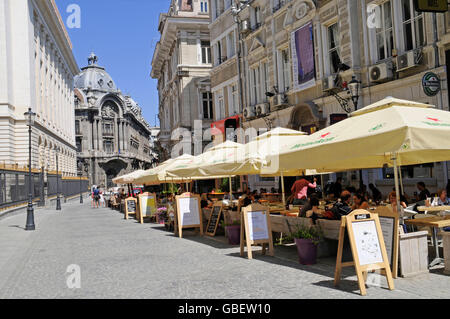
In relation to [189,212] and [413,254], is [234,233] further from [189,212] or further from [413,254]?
[413,254]

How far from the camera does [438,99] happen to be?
48.5ft

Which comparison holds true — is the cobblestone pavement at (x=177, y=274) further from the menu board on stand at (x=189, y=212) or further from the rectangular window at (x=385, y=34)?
the rectangular window at (x=385, y=34)

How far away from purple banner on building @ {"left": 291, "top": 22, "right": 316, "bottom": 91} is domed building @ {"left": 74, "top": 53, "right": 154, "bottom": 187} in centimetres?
8836

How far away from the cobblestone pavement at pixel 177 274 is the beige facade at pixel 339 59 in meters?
8.01

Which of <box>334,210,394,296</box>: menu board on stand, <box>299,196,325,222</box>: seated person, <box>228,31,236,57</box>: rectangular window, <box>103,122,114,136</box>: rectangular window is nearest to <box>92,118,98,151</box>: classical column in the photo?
<box>103,122,114,136</box>: rectangular window

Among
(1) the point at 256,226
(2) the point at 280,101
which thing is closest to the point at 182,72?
(2) the point at 280,101

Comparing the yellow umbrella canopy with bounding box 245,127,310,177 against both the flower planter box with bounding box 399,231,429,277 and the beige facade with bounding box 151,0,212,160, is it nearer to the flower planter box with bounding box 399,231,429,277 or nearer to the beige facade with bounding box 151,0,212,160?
the flower planter box with bounding box 399,231,429,277

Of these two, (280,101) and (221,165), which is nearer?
(221,165)

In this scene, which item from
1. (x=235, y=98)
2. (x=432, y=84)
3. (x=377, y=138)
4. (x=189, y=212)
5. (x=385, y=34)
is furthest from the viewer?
(x=235, y=98)

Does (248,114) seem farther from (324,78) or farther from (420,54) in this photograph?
(420,54)

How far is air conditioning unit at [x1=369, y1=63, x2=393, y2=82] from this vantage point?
1659cm

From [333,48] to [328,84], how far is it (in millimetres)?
1647

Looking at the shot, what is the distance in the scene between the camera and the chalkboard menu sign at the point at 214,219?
1371cm

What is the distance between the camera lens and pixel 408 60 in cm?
1565
